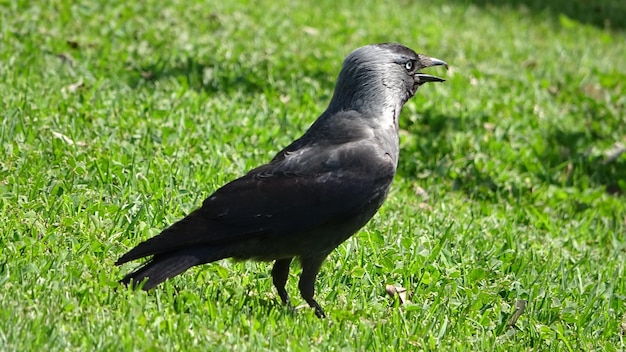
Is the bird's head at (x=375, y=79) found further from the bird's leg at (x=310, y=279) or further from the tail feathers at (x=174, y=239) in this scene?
the tail feathers at (x=174, y=239)

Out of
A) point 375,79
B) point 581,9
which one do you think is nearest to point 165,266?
point 375,79

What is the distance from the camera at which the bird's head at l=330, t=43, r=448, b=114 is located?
209 inches

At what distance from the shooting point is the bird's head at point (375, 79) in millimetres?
5309

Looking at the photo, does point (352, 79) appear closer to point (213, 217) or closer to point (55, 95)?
point (213, 217)

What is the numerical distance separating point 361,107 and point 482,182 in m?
2.81

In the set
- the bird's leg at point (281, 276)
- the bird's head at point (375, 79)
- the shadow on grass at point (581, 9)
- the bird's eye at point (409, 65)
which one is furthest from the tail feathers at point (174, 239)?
the shadow on grass at point (581, 9)

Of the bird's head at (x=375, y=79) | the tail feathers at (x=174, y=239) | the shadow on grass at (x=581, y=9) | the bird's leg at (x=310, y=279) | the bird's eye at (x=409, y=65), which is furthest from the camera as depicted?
the shadow on grass at (x=581, y=9)

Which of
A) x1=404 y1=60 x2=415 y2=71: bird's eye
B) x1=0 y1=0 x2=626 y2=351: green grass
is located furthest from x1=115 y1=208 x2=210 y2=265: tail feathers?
x1=404 y1=60 x2=415 y2=71: bird's eye

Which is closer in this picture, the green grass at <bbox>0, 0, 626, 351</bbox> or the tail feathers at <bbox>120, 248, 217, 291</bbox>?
the tail feathers at <bbox>120, 248, 217, 291</bbox>

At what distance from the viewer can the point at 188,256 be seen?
4605 millimetres

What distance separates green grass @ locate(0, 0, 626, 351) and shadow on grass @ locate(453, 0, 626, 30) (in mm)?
1752

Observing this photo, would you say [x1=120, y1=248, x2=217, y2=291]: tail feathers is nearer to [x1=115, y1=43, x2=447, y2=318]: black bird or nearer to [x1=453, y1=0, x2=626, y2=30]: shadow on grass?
[x1=115, y1=43, x2=447, y2=318]: black bird

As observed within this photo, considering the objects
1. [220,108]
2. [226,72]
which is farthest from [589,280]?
[226,72]

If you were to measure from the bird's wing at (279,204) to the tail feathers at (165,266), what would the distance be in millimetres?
64
